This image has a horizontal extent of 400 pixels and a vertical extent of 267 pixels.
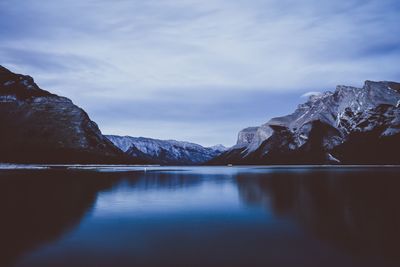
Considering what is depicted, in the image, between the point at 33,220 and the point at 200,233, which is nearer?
the point at 200,233

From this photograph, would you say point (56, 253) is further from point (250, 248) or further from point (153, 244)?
point (250, 248)

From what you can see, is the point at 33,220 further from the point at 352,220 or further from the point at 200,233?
the point at 352,220

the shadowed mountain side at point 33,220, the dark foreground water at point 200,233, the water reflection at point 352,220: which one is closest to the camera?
the dark foreground water at point 200,233

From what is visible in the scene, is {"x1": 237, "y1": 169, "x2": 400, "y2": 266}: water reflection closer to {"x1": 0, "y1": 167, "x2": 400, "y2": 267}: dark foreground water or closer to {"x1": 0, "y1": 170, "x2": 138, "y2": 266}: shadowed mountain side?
{"x1": 0, "y1": 167, "x2": 400, "y2": 267}: dark foreground water

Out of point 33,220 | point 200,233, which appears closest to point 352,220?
point 200,233

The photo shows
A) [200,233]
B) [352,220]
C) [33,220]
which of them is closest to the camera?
[200,233]

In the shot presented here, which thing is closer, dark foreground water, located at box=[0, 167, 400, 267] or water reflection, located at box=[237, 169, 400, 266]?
dark foreground water, located at box=[0, 167, 400, 267]

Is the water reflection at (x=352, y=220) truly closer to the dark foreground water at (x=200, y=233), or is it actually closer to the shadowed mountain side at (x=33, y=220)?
the dark foreground water at (x=200, y=233)

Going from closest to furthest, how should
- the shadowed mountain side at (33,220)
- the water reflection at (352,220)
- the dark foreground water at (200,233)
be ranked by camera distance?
the dark foreground water at (200,233) < the water reflection at (352,220) < the shadowed mountain side at (33,220)

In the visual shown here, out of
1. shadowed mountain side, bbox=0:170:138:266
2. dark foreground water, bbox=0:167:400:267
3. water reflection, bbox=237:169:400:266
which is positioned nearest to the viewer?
dark foreground water, bbox=0:167:400:267

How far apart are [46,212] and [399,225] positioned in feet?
104

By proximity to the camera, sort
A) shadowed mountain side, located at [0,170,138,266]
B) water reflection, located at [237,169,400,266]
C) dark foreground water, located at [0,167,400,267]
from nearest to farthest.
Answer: dark foreground water, located at [0,167,400,267] → water reflection, located at [237,169,400,266] → shadowed mountain side, located at [0,170,138,266]

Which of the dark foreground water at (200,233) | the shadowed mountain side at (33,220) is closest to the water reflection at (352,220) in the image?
the dark foreground water at (200,233)

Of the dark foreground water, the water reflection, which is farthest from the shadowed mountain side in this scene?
the water reflection
